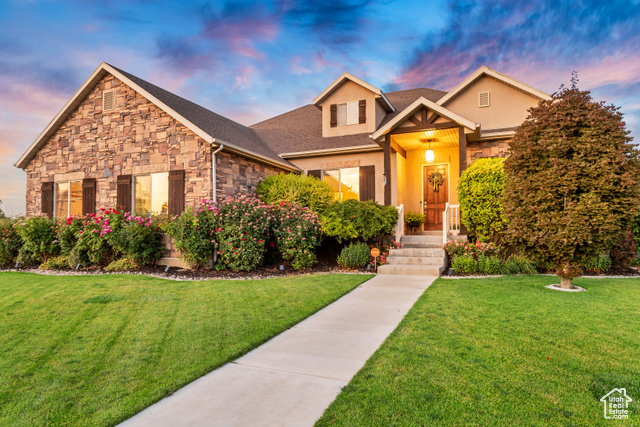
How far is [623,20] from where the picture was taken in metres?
10.6

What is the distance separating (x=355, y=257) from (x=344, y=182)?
450cm

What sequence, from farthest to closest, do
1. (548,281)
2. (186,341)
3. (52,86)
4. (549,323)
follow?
(52,86) < (548,281) < (549,323) < (186,341)

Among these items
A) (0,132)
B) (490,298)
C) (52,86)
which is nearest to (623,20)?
→ (490,298)

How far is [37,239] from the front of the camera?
34.4 feet

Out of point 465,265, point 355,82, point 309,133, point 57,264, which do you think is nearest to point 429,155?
point 355,82

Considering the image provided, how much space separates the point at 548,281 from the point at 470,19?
10.1 metres

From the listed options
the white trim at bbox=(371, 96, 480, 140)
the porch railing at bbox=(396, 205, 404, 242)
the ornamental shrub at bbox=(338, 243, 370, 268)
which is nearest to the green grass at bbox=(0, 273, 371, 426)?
the ornamental shrub at bbox=(338, 243, 370, 268)

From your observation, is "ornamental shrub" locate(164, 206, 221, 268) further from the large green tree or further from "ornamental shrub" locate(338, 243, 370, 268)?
the large green tree

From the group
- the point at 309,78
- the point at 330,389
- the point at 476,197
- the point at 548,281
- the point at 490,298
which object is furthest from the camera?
the point at 309,78

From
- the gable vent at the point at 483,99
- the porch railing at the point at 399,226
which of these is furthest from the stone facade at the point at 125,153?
the gable vent at the point at 483,99

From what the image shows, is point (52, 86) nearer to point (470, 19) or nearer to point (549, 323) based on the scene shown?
point (470, 19)

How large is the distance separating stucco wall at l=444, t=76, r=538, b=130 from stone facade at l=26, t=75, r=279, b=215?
6.94 meters

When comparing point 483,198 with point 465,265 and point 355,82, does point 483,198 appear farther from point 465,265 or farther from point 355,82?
point 355,82

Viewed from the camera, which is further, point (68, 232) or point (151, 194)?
point (151, 194)
